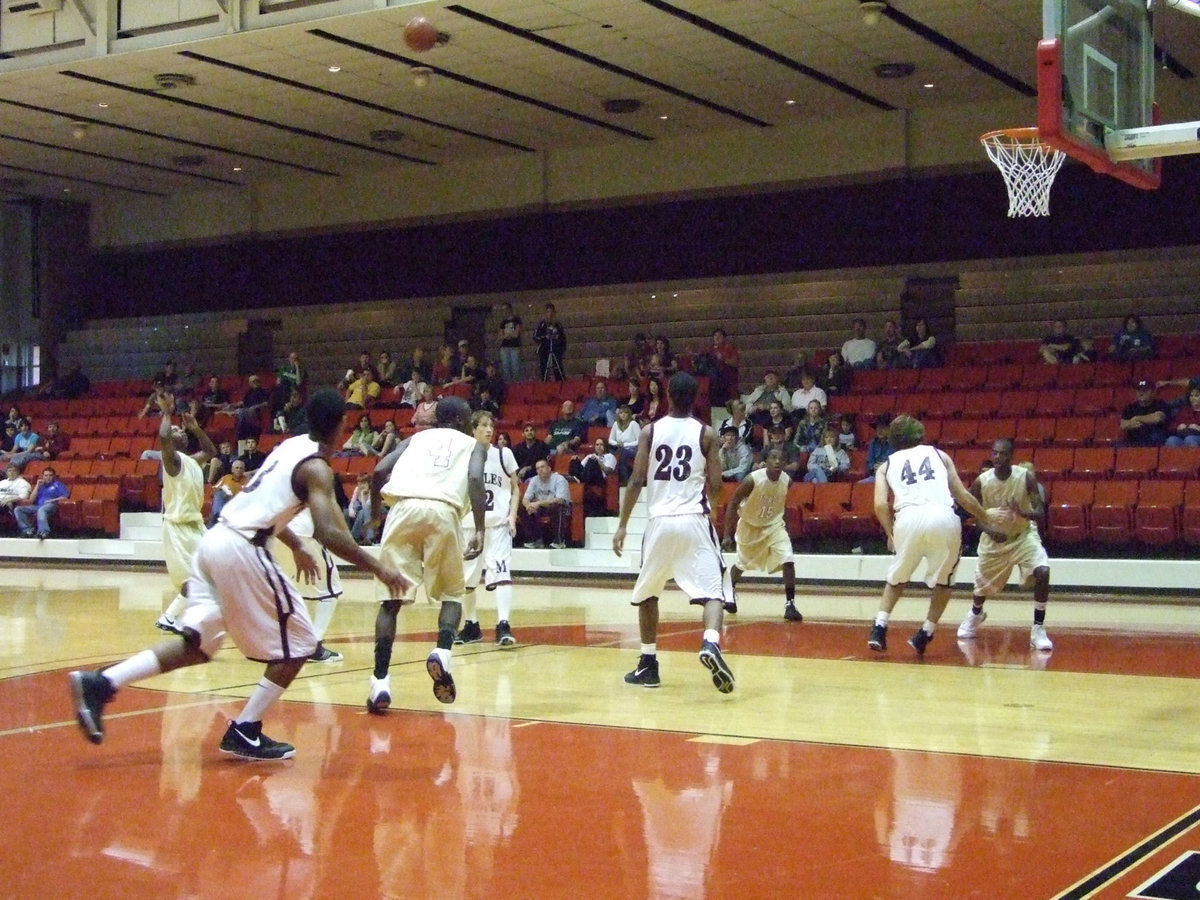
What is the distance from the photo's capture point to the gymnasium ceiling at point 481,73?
17.1m

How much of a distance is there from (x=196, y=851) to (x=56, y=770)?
164 cm

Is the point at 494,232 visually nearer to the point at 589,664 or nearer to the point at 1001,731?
the point at 589,664

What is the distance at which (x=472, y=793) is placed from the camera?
5.54 m

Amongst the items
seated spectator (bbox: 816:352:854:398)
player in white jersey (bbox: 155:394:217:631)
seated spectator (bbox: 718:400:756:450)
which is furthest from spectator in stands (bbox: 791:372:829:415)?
player in white jersey (bbox: 155:394:217:631)

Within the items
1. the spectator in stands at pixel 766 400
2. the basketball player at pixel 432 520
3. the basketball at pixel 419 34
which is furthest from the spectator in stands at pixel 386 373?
the basketball player at pixel 432 520

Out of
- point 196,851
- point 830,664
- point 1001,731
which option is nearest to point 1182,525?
point 830,664

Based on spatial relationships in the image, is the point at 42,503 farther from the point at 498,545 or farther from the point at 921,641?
the point at 921,641

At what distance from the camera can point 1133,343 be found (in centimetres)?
1850

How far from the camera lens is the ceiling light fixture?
643 inches

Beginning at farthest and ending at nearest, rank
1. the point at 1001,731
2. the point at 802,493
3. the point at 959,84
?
1. the point at 959,84
2. the point at 802,493
3. the point at 1001,731

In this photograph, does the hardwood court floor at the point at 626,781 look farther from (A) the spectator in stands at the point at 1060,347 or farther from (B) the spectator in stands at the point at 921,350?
(B) the spectator in stands at the point at 921,350

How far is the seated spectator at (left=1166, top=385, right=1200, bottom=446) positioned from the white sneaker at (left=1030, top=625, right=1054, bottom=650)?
644 centimetres

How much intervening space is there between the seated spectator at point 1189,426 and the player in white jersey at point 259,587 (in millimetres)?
12243

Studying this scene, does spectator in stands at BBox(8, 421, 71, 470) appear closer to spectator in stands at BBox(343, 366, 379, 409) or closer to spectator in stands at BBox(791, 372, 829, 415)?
spectator in stands at BBox(343, 366, 379, 409)
